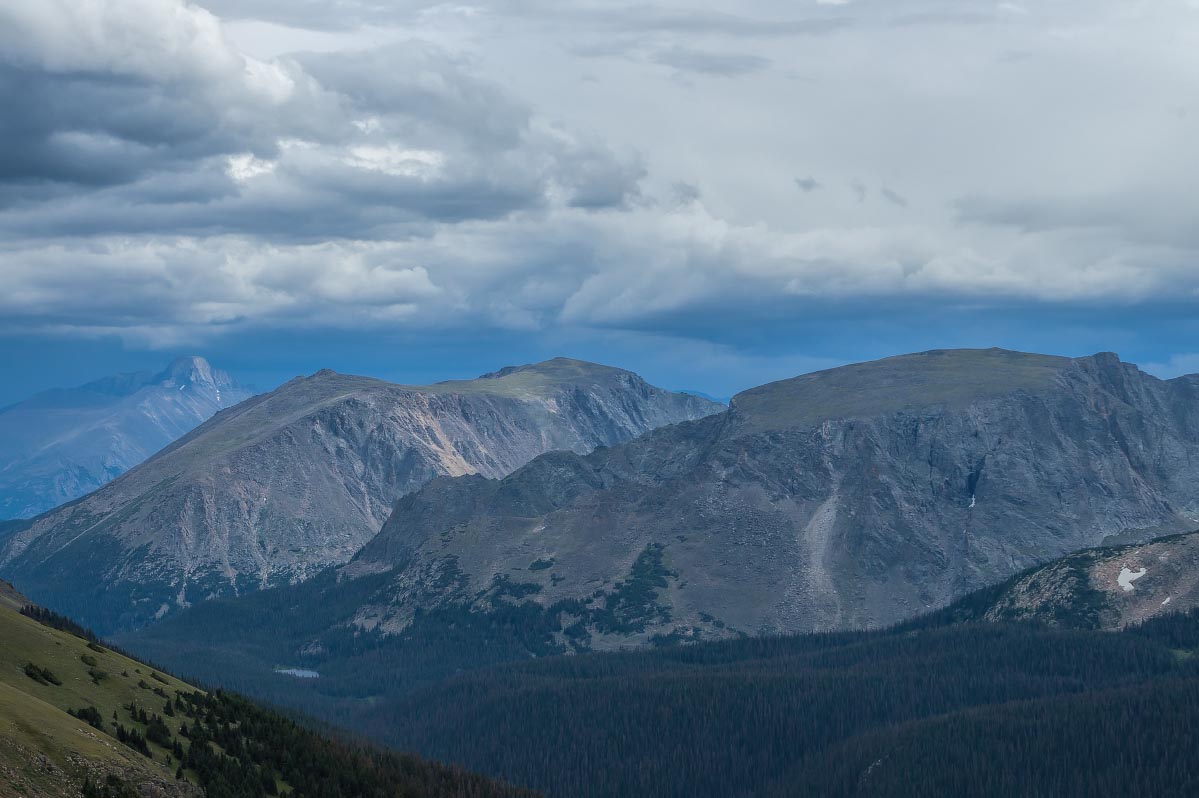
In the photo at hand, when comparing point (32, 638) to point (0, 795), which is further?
point (32, 638)

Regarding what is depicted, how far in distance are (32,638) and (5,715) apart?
1862 inches

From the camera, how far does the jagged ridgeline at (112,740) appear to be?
140000mm

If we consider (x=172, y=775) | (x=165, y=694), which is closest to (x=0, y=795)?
(x=172, y=775)

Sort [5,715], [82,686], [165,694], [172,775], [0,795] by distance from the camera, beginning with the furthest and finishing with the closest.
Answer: [165,694] → [82,686] → [172,775] → [5,715] → [0,795]

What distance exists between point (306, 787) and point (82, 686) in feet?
101

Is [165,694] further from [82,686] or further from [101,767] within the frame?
[101,767]

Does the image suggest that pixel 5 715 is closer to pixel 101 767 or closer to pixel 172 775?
pixel 101 767

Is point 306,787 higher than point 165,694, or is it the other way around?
point 165,694

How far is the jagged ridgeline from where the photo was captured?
140000mm

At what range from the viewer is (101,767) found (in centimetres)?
14612

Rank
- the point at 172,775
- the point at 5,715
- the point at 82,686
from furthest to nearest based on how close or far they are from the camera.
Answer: the point at 82,686, the point at 172,775, the point at 5,715

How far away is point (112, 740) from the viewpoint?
158m

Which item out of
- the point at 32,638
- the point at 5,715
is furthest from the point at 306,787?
the point at 5,715

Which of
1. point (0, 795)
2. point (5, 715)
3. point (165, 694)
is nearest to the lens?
point (0, 795)
